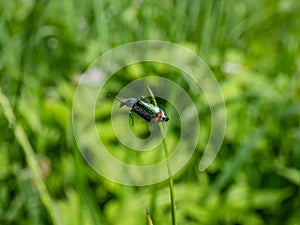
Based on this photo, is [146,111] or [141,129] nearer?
[146,111]

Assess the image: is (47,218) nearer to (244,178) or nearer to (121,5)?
(244,178)

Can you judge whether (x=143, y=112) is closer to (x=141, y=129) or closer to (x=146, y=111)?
(x=146, y=111)

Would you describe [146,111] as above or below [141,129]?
below

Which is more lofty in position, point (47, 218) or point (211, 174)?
point (211, 174)

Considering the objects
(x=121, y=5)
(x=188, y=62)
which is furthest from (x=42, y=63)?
(x=188, y=62)

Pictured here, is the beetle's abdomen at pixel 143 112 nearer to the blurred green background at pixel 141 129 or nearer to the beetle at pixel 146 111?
the beetle at pixel 146 111

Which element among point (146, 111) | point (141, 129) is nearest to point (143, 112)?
point (146, 111)
